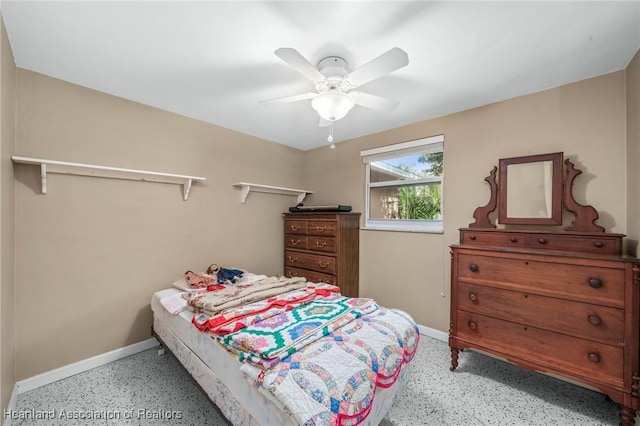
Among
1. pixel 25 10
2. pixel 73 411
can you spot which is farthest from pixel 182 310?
pixel 25 10

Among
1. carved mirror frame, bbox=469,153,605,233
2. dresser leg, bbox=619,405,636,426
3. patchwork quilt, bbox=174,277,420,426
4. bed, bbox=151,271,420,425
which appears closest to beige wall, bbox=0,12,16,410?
bed, bbox=151,271,420,425

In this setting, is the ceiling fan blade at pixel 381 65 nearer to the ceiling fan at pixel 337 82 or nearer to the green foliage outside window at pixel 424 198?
the ceiling fan at pixel 337 82

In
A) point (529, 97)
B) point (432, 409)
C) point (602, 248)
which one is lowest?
point (432, 409)

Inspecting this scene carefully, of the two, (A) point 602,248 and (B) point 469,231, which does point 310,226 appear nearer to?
(B) point 469,231

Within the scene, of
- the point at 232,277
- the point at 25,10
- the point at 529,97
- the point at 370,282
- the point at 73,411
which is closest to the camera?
the point at 25,10

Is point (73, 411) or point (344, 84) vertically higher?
point (344, 84)

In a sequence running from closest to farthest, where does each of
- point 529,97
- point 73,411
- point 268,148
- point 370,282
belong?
point 73,411
point 529,97
point 370,282
point 268,148

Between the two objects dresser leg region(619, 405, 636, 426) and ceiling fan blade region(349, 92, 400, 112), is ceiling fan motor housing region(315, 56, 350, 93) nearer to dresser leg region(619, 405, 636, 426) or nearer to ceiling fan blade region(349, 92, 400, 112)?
ceiling fan blade region(349, 92, 400, 112)

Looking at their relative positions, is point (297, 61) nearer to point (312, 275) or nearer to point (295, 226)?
point (295, 226)

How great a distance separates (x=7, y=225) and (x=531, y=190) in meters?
3.85

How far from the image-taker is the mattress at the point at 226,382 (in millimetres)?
1156

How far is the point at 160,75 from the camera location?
6.46 feet

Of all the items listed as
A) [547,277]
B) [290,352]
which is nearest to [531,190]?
[547,277]

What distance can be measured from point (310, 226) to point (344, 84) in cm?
198
